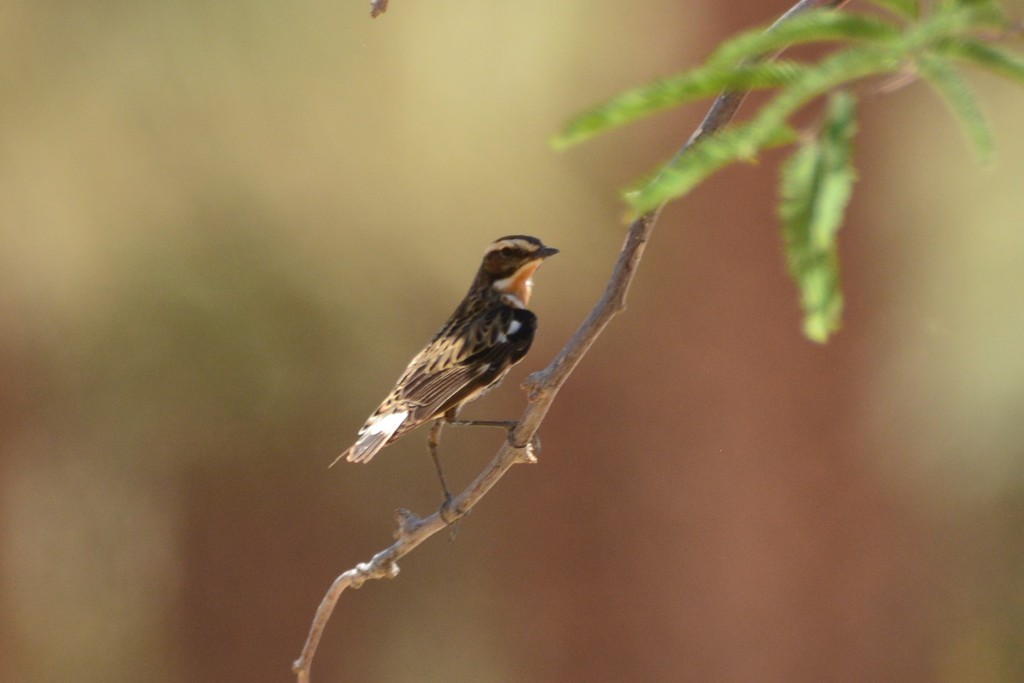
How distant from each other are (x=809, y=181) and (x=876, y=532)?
11603mm

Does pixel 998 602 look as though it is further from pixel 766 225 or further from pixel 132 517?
pixel 132 517

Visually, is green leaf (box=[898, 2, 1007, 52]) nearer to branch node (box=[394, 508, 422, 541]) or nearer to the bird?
branch node (box=[394, 508, 422, 541])

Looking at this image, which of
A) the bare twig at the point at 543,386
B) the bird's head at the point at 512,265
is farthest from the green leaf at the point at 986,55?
the bird's head at the point at 512,265

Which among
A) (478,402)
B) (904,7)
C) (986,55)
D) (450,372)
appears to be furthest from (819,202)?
(478,402)

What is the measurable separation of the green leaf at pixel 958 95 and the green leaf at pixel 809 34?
7 centimetres

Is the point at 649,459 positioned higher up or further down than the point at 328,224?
further down

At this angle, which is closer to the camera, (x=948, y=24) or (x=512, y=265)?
(x=948, y=24)

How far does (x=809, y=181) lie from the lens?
179 cm

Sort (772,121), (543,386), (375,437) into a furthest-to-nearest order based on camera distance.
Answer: (375,437) < (543,386) < (772,121)

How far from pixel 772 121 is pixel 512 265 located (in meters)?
4.65

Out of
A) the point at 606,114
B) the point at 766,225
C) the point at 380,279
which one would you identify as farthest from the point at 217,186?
the point at 606,114

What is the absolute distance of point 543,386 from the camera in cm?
387

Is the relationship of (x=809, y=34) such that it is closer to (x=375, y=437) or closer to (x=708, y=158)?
(x=708, y=158)

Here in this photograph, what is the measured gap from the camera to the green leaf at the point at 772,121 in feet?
5.71
